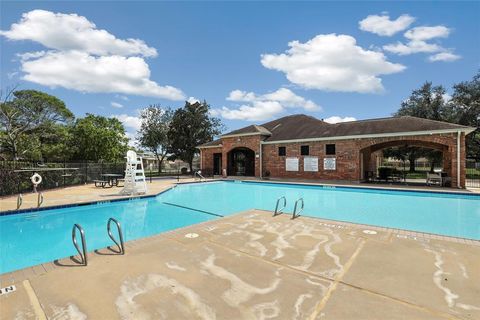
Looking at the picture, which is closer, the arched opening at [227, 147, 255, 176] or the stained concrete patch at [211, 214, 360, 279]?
the stained concrete patch at [211, 214, 360, 279]

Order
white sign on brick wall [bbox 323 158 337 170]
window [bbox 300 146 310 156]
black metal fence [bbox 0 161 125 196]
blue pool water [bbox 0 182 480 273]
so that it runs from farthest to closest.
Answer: window [bbox 300 146 310 156] → white sign on brick wall [bbox 323 158 337 170] → black metal fence [bbox 0 161 125 196] → blue pool water [bbox 0 182 480 273]

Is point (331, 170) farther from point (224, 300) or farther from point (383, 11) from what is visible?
point (224, 300)

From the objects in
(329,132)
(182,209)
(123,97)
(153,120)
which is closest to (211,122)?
(153,120)

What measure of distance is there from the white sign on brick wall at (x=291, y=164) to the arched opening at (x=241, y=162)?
16.7ft

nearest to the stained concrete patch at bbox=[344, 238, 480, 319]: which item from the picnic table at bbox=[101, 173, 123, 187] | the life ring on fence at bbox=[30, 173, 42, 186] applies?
the life ring on fence at bbox=[30, 173, 42, 186]

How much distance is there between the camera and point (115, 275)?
3.34m

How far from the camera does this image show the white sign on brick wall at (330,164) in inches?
706

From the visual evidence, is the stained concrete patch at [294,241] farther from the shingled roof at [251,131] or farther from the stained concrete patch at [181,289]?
the shingled roof at [251,131]

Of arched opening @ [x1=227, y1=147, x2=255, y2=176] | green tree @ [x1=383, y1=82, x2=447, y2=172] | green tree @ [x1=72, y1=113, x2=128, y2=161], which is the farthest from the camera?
green tree @ [x1=383, y1=82, x2=447, y2=172]

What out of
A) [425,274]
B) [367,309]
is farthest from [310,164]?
[367,309]

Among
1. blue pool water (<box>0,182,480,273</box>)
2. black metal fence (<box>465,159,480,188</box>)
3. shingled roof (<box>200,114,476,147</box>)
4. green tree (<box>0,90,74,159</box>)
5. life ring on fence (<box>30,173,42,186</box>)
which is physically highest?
green tree (<box>0,90,74,159</box>)

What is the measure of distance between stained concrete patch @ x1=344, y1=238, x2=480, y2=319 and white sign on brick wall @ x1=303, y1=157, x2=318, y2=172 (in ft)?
47.1

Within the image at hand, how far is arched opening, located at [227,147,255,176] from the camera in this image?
81.0ft

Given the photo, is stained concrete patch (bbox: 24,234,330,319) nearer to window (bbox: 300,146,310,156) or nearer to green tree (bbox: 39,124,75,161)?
window (bbox: 300,146,310,156)
